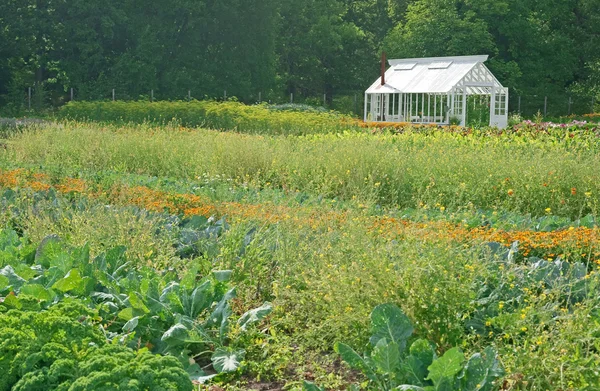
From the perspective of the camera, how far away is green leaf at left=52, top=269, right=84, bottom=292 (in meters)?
4.71

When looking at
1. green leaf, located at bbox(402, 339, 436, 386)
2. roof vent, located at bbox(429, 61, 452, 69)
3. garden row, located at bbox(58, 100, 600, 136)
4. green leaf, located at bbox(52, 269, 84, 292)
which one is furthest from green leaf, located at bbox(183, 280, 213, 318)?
roof vent, located at bbox(429, 61, 452, 69)

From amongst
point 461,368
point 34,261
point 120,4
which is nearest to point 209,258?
point 34,261

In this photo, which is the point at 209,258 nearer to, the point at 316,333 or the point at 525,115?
the point at 316,333

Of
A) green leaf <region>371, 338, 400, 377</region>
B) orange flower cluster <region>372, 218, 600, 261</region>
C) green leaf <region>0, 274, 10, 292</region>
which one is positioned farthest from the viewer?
orange flower cluster <region>372, 218, 600, 261</region>

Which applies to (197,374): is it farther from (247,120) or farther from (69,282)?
(247,120)

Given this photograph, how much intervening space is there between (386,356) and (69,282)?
2.01m

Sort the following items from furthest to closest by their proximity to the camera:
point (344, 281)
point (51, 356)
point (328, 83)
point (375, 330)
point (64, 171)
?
1. point (328, 83)
2. point (64, 171)
3. point (344, 281)
4. point (375, 330)
5. point (51, 356)

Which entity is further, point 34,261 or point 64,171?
point 64,171

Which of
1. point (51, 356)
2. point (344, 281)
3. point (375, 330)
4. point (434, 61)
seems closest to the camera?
point (51, 356)

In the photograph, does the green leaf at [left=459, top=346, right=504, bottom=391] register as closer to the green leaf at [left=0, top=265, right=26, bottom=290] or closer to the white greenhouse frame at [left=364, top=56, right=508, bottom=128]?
the green leaf at [left=0, top=265, right=26, bottom=290]

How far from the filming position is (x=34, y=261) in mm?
5691

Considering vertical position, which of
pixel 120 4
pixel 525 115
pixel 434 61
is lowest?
pixel 525 115

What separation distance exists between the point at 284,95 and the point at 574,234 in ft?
128

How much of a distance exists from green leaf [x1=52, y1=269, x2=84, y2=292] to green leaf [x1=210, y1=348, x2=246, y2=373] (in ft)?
3.26
